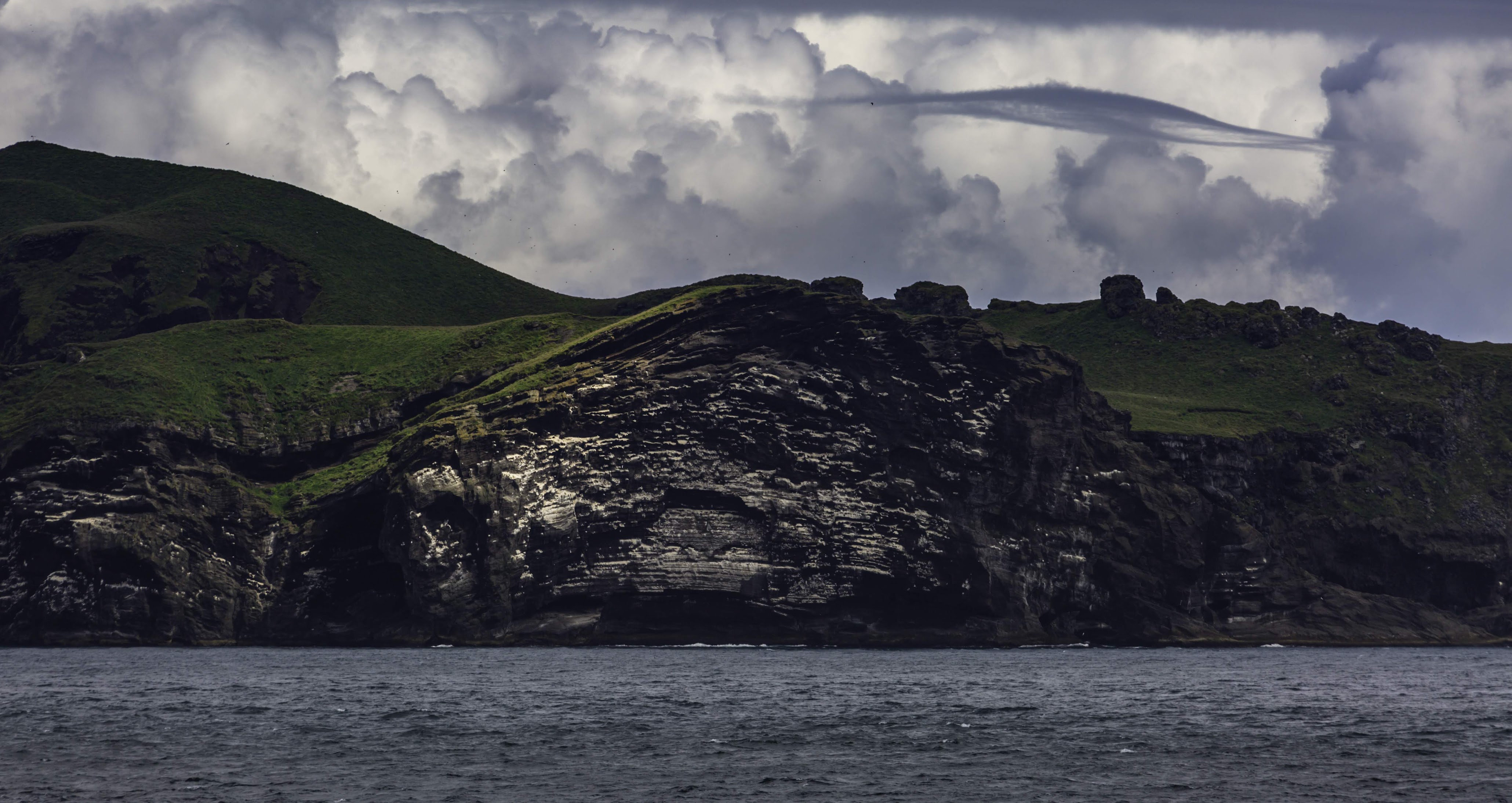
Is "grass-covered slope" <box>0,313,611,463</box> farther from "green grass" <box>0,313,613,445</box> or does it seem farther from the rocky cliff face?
the rocky cliff face

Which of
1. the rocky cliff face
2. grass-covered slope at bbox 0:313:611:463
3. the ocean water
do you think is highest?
grass-covered slope at bbox 0:313:611:463

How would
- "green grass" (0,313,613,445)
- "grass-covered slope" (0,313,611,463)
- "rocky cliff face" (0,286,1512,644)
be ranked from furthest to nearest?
1. "green grass" (0,313,613,445)
2. "grass-covered slope" (0,313,611,463)
3. "rocky cliff face" (0,286,1512,644)

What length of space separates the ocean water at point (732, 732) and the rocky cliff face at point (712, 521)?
22746 millimetres

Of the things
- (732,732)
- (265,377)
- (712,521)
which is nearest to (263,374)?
(265,377)

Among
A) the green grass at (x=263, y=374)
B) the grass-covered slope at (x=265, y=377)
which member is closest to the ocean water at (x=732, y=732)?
the grass-covered slope at (x=265, y=377)

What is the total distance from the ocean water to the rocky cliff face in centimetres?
2275

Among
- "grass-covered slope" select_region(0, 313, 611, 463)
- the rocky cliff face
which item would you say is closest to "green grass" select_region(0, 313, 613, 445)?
"grass-covered slope" select_region(0, 313, 611, 463)

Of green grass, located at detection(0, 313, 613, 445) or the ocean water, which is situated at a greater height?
green grass, located at detection(0, 313, 613, 445)

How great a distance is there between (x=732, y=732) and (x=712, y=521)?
69.4 meters

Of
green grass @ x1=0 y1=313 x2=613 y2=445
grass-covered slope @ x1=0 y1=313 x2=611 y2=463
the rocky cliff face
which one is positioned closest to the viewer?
the rocky cliff face

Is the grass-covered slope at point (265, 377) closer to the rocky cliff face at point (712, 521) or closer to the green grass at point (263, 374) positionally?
the green grass at point (263, 374)

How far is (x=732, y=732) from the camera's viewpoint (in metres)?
61.0

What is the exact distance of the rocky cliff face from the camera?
412 feet

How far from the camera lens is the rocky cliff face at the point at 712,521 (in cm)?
12550
